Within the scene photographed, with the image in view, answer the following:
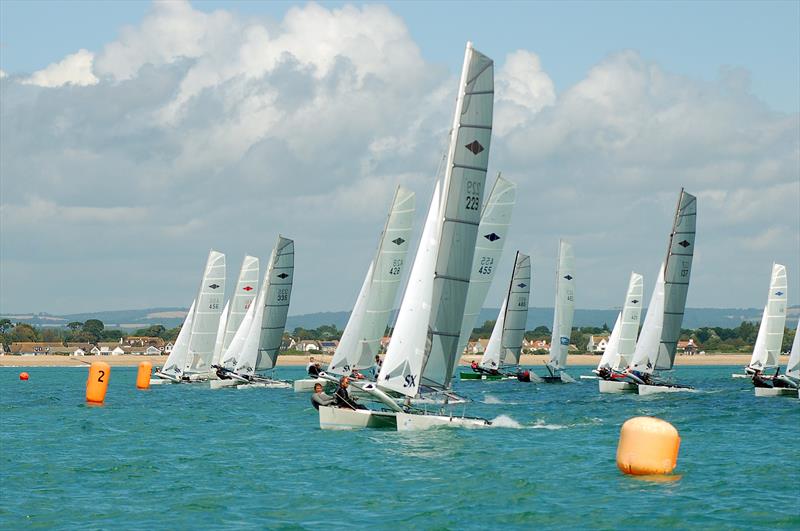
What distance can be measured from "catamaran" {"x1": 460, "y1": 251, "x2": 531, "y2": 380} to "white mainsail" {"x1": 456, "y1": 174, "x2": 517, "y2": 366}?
27334mm

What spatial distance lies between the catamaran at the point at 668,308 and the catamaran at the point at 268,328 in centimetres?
1794

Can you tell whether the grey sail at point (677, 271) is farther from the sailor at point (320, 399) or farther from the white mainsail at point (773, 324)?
the sailor at point (320, 399)

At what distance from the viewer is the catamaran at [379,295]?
159ft

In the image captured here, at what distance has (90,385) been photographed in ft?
167

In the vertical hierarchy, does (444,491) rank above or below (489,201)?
below

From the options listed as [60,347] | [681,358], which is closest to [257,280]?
[681,358]

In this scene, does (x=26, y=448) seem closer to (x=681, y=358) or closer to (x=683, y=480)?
(x=683, y=480)

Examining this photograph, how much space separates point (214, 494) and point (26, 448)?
1040 centimetres

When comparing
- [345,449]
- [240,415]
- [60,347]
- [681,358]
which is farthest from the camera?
[60,347]

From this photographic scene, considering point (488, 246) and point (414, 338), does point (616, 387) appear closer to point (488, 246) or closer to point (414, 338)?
point (488, 246)

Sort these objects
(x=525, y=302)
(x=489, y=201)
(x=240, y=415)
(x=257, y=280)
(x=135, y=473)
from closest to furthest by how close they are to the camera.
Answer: (x=135, y=473)
(x=240, y=415)
(x=489, y=201)
(x=257, y=280)
(x=525, y=302)

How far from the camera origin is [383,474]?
26.5m

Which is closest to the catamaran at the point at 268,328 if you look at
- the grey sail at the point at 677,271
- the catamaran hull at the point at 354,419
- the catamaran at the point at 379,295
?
the catamaran at the point at 379,295

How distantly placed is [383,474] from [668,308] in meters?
33.3
